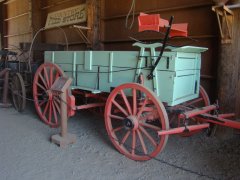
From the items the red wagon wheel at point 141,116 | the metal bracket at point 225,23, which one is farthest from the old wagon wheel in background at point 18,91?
the metal bracket at point 225,23

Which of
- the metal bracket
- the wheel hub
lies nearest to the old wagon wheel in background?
the wheel hub

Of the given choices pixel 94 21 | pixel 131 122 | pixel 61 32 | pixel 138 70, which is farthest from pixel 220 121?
pixel 61 32

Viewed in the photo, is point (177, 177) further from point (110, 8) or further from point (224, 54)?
point (110, 8)

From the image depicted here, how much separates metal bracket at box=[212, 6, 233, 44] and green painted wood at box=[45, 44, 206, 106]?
0.37 m

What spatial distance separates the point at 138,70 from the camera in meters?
2.73

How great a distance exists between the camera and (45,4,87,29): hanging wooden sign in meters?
5.71

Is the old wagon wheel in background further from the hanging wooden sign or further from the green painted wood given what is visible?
the hanging wooden sign

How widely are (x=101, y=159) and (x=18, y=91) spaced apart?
8.50ft

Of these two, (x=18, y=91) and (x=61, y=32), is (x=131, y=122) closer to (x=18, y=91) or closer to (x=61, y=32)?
(x=18, y=91)

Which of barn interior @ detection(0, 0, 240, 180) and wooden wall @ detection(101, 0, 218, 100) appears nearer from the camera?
barn interior @ detection(0, 0, 240, 180)

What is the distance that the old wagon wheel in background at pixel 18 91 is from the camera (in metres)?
Answer: 4.49

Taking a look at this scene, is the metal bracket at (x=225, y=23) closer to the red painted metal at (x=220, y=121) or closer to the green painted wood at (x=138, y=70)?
the green painted wood at (x=138, y=70)

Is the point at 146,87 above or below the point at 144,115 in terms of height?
above

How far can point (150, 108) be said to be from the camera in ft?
8.55
